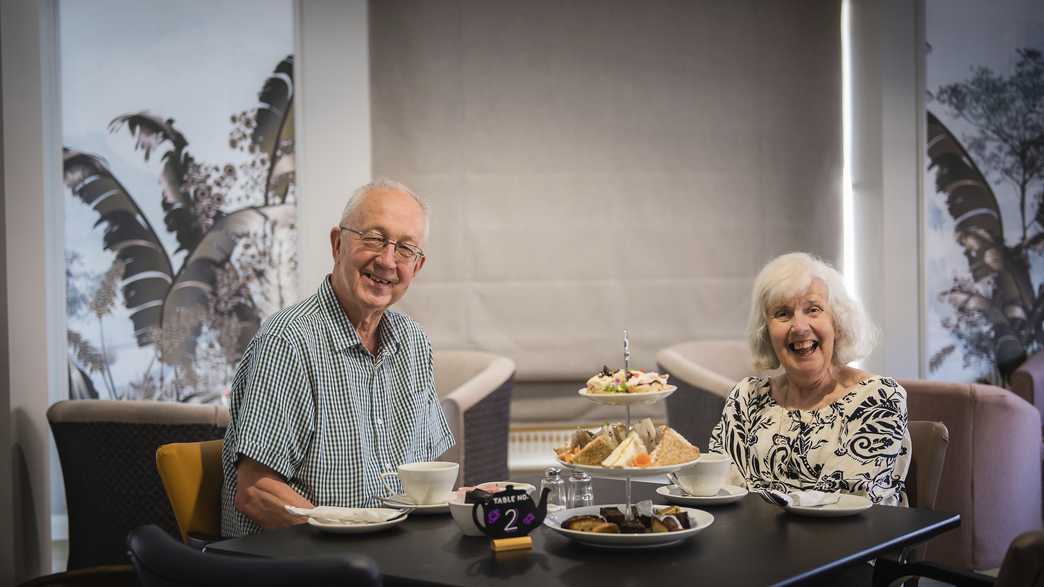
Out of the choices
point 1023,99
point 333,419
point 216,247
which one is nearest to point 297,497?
point 333,419

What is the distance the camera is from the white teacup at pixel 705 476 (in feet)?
6.70

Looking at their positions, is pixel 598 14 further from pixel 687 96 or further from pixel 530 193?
pixel 530 193

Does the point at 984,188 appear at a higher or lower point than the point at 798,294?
higher

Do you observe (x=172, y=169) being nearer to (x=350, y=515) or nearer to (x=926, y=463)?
(x=350, y=515)

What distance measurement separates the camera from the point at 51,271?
15.9 ft

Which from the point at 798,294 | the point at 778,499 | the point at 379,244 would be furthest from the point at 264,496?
the point at 798,294

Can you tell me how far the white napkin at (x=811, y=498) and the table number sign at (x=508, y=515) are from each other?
529 mm

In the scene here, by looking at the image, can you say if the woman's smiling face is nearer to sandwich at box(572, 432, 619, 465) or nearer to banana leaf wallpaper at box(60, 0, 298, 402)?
sandwich at box(572, 432, 619, 465)

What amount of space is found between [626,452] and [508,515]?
0.75ft

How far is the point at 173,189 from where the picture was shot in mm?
5090

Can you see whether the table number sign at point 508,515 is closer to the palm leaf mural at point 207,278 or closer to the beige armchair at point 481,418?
the beige armchair at point 481,418

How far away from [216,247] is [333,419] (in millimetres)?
3116

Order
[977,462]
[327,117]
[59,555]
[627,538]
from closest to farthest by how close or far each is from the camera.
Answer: [627,538]
[977,462]
[59,555]
[327,117]

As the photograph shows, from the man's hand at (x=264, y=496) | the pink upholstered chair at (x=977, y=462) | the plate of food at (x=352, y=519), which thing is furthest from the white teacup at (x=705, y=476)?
the pink upholstered chair at (x=977, y=462)
